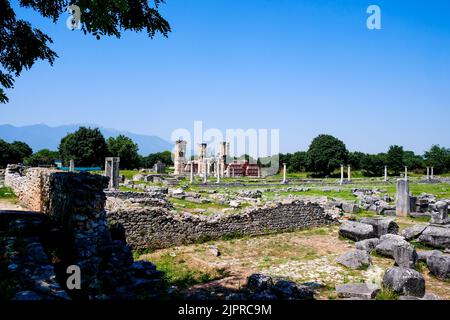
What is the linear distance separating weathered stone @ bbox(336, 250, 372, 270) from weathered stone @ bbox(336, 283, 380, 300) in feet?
8.61

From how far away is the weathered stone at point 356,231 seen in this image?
15508 millimetres

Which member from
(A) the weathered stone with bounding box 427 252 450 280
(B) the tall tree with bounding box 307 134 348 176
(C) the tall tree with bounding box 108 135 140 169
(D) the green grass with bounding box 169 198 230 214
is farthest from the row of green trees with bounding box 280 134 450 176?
(A) the weathered stone with bounding box 427 252 450 280

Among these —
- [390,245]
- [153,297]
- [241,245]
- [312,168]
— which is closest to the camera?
[153,297]

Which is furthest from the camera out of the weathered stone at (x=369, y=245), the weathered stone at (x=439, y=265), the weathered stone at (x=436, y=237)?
the weathered stone at (x=436, y=237)

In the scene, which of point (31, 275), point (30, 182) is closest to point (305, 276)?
point (31, 275)

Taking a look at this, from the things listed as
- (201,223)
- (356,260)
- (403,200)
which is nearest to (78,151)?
(201,223)

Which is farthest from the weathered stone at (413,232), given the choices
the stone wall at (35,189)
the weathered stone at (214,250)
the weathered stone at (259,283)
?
the stone wall at (35,189)

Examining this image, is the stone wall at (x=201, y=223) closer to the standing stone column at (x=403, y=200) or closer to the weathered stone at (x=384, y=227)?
the weathered stone at (x=384, y=227)

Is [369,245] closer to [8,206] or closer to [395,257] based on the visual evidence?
[395,257]

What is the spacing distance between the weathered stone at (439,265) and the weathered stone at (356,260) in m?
1.75

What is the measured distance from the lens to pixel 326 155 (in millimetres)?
79562
